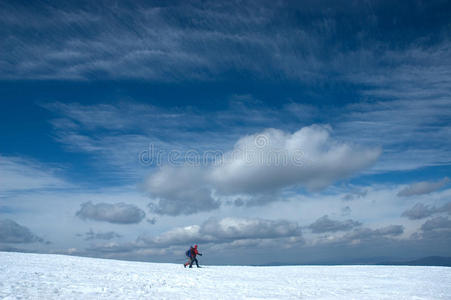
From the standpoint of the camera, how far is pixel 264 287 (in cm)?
2075

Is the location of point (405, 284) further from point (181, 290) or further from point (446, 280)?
point (181, 290)

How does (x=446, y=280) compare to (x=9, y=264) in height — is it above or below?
below

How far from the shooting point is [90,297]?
1458cm

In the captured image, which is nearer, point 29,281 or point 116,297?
point 116,297

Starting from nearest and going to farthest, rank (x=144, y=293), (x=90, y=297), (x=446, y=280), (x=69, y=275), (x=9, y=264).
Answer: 1. (x=90, y=297)
2. (x=144, y=293)
3. (x=69, y=275)
4. (x=9, y=264)
5. (x=446, y=280)

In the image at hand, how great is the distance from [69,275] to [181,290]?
7.73 meters

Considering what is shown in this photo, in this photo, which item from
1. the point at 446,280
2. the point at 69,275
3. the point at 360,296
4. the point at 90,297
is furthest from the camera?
the point at 446,280

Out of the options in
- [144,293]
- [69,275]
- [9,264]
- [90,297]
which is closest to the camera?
[90,297]

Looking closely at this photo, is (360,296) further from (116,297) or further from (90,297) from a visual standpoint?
(90,297)

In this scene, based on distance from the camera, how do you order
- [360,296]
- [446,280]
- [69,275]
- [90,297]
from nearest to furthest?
[90,297] → [360,296] → [69,275] → [446,280]

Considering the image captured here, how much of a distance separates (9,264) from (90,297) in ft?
42.8

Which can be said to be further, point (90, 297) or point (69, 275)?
point (69, 275)

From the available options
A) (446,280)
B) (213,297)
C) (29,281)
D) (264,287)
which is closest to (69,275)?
(29,281)

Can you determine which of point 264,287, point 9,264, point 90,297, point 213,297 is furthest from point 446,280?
point 9,264
